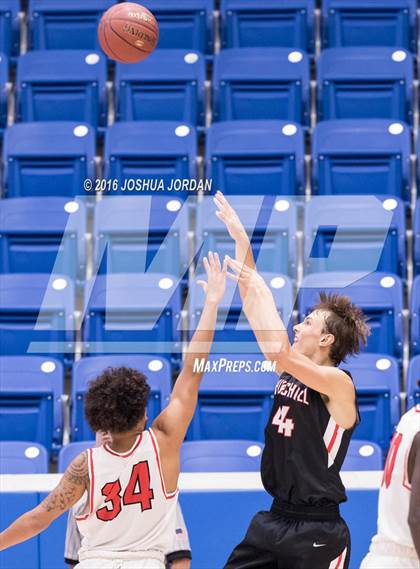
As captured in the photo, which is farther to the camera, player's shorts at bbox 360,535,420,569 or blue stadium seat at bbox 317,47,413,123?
blue stadium seat at bbox 317,47,413,123

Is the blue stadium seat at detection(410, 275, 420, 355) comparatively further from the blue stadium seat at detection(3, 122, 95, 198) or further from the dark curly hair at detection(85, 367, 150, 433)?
the dark curly hair at detection(85, 367, 150, 433)


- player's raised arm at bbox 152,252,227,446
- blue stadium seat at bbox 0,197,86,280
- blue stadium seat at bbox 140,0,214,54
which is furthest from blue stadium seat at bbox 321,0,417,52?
player's raised arm at bbox 152,252,227,446

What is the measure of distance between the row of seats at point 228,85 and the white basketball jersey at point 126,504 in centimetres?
419

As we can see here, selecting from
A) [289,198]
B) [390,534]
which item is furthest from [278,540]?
[289,198]

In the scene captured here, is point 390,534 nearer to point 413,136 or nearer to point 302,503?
point 302,503

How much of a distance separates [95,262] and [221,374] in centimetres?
98

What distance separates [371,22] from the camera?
8.06m

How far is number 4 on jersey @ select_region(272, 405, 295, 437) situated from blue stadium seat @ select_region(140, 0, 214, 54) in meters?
4.40

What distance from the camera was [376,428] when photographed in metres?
6.04

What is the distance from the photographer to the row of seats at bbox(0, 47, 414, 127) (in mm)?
7590

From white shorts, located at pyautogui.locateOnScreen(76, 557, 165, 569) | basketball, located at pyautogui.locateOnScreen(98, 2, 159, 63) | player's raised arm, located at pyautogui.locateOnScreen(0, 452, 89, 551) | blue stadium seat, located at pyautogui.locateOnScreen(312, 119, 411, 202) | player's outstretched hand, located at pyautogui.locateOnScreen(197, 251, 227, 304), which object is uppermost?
basketball, located at pyautogui.locateOnScreen(98, 2, 159, 63)

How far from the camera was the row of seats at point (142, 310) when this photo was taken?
6.04 m

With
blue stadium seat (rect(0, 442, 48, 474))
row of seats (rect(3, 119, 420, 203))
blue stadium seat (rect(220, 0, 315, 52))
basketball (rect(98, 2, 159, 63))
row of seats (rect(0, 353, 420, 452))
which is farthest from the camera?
blue stadium seat (rect(220, 0, 315, 52))

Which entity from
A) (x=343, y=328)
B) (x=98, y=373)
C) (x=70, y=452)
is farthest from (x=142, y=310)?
(x=343, y=328)
